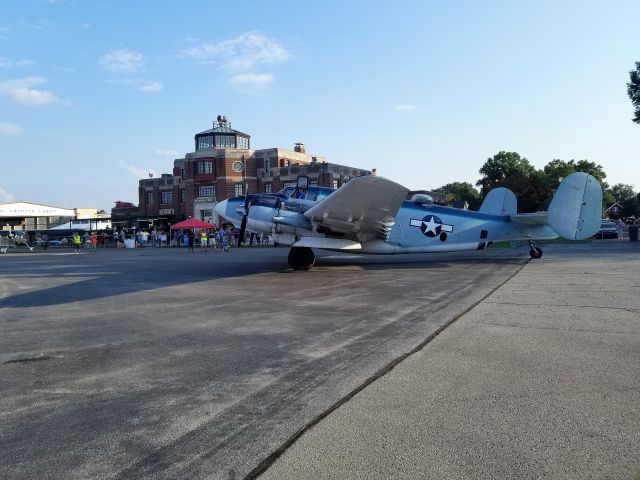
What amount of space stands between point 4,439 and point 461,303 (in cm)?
782

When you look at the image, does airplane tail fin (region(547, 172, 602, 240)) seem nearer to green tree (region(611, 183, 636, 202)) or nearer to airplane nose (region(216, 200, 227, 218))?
airplane nose (region(216, 200, 227, 218))

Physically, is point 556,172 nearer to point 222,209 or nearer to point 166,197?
point 166,197

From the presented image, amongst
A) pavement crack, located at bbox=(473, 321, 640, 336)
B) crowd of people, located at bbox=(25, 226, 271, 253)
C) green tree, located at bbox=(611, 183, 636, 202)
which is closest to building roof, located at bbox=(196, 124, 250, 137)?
crowd of people, located at bbox=(25, 226, 271, 253)

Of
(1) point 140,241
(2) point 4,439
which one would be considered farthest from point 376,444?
(1) point 140,241

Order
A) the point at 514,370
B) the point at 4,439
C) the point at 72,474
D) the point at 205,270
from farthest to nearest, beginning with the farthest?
1. the point at 205,270
2. the point at 514,370
3. the point at 4,439
4. the point at 72,474

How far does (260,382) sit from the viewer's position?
4.69 metres

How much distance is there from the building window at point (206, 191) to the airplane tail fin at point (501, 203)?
54.6 meters

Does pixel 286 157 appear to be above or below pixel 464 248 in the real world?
above

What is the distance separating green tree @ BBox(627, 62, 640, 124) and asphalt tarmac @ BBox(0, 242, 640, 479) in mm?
34429

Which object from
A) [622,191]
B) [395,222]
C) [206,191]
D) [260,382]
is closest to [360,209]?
[395,222]

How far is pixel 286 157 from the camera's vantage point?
71.6m

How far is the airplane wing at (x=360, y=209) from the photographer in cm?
1312

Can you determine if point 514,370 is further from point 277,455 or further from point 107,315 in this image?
point 107,315

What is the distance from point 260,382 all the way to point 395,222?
1340 centimetres
